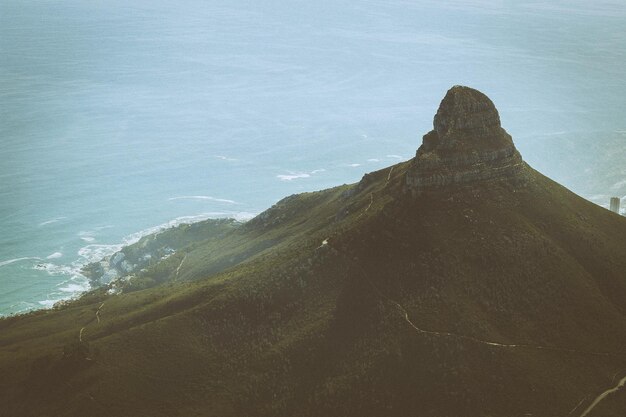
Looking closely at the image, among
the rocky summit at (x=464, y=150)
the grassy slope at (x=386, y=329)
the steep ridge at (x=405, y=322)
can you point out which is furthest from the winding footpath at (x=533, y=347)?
the rocky summit at (x=464, y=150)

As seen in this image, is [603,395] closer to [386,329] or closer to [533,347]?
[533,347]

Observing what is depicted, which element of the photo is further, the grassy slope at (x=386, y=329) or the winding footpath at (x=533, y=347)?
the grassy slope at (x=386, y=329)

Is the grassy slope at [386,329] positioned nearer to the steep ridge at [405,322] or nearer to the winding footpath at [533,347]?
the steep ridge at [405,322]

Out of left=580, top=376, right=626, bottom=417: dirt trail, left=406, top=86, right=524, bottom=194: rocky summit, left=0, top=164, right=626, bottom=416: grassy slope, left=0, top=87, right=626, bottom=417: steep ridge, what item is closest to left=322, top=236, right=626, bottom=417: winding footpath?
left=580, top=376, right=626, bottom=417: dirt trail

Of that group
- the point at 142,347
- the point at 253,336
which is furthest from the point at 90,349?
the point at 253,336

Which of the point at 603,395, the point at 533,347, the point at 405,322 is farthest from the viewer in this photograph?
the point at 405,322

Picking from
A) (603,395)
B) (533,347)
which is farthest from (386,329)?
(603,395)

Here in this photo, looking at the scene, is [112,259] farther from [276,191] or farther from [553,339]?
[553,339]
